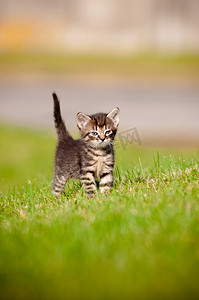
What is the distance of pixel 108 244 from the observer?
12.2 feet

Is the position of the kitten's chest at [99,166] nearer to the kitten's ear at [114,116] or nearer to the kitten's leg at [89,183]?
the kitten's leg at [89,183]

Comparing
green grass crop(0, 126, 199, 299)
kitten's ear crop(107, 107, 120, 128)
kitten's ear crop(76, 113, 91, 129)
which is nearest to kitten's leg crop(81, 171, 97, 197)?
green grass crop(0, 126, 199, 299)

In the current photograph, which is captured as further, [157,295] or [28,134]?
[28,134]

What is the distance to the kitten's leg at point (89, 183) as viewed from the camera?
230 inches

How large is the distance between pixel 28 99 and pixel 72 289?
16.8 metres

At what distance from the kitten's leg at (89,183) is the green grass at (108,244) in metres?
0.39

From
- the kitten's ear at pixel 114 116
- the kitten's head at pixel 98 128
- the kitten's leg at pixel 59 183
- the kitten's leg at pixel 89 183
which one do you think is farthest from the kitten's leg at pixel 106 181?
the kitten's leg at pixel 59 183

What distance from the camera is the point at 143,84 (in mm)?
22969

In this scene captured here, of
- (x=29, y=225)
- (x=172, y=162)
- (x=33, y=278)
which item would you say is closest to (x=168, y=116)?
(x=172, y=162)

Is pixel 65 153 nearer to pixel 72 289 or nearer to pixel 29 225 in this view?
pixel 29 225

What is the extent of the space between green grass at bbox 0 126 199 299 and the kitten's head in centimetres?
68

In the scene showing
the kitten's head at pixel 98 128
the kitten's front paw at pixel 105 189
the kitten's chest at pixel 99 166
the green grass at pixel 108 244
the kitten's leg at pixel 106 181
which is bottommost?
the green grass at pixel 108 244

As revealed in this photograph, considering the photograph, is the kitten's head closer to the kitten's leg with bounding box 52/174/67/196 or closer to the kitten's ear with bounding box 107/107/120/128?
the kitten's ear with bounding box 107/107/120/128

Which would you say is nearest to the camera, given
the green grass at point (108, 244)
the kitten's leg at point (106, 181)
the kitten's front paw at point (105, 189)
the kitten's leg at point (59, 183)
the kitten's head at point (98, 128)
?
the green grass at point (108, 244)
